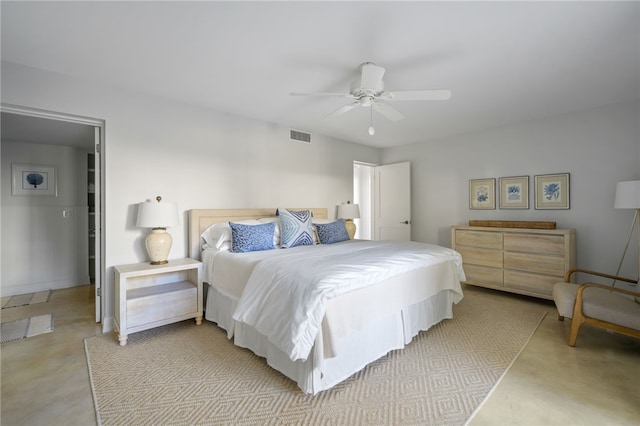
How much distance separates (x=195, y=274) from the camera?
295cm

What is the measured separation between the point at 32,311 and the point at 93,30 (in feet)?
10.5

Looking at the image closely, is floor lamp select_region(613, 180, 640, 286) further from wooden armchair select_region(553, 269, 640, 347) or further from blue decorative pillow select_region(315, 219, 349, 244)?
blue decorative pillow select_region(315, 219, 349, 244)

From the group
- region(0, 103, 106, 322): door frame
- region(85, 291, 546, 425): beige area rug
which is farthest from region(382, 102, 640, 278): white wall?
region(0, 103, 106, 322): door frame

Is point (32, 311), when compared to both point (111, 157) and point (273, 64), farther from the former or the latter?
point (273, 64)

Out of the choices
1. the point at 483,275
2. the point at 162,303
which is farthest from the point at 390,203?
the point at 162,303

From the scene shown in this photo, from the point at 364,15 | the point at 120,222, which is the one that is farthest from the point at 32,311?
the point at 364,15

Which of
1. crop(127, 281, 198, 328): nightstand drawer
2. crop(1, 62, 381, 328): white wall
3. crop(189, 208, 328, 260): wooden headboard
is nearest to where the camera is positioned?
crop(127, 281, 198, 328): nightstand drawer

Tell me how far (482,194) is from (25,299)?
6603 millimetres

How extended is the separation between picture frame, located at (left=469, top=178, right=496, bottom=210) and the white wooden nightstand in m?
4.10

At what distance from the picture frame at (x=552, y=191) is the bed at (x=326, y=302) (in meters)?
1.92

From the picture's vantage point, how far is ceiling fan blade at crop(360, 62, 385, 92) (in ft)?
7.01

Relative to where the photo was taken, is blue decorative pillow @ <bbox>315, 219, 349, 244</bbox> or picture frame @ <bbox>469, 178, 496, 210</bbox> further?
picture frame @ <bbox>469, 178, 496, 210</bbox>

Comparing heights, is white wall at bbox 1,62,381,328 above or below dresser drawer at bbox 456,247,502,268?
above

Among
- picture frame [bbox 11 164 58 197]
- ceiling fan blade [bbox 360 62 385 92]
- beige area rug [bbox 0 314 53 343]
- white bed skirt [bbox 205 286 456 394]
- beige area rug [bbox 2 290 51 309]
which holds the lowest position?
beige area rug [bbox 0 314 53 343]
